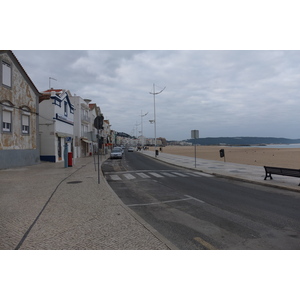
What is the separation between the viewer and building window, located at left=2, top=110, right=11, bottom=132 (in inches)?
712

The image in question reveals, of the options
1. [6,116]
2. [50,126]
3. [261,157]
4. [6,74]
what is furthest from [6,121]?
[261,157]

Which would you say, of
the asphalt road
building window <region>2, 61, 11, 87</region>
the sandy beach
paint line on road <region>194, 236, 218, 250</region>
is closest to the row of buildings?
building window <region>2, 61, 11, 87</region>

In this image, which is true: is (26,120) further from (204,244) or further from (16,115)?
(204,244)

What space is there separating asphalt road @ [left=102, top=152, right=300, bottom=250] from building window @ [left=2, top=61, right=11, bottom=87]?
13726 mm

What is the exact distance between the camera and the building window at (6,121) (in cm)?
1808

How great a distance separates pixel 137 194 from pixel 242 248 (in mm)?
5528

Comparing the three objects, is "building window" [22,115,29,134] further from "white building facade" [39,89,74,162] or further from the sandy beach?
the sandy beach

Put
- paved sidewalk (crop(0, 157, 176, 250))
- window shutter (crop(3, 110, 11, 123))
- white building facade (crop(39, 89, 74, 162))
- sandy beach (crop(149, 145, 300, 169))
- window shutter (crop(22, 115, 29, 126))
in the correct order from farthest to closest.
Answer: white building facade (crop(39, 89, 74, 162))
sandy beach (crop(149, 145, 300, 169))
window shutter (crop(22, 115, 29, 126))
window shutter (crop(3, 110, 11, 123))
paved sidewalk (crop(0, 157, 176, 250))

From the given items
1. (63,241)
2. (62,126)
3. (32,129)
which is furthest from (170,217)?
(62,126)

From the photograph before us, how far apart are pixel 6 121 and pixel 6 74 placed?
135 inches

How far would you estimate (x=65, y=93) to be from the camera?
96.1 ft

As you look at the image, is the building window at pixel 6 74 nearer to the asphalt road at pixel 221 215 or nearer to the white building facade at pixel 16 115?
the white building facade at pixel 16 115

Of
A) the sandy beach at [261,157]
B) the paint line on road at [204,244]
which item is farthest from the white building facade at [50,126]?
the paint line on road at [204,244]

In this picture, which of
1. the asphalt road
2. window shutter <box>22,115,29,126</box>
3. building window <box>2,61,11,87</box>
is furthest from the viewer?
window shutter <box>22,115,29,126</box>
